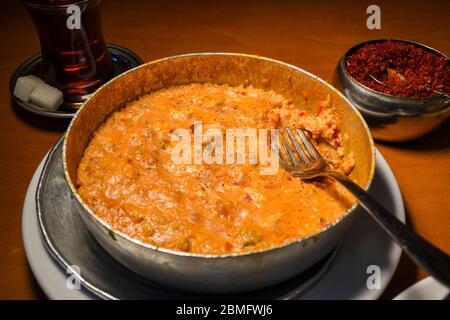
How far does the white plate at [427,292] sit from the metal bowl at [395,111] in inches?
25.5

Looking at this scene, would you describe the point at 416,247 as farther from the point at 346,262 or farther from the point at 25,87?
the point at 25,87

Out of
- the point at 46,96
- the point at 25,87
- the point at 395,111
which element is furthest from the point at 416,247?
the point at 25,87

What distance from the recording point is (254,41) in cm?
204

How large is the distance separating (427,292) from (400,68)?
95 cm

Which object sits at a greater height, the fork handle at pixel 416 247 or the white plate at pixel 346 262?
the fork handle at pixel 416 247

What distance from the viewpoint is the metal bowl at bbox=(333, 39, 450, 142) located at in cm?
141

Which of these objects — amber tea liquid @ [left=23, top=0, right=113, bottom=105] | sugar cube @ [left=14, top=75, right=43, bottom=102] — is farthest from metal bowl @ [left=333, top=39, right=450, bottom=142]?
sugar cube @ [left=14, top=75, right=43, bottom=102]

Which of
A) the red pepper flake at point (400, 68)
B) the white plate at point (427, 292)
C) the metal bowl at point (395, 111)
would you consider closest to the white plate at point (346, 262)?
the white plate at point (427, 292)

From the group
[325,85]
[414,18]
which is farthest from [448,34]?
[325,85]

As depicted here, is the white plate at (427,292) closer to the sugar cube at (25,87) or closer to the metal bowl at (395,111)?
the metal bowl at (395,111)

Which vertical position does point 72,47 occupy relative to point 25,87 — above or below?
above

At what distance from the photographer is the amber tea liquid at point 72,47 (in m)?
1.47

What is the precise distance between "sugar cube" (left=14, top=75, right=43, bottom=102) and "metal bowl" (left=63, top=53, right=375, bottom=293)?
1.32ft

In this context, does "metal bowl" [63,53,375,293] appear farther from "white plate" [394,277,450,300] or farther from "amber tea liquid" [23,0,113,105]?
"amber tea liquid" [23,0,113,105]
